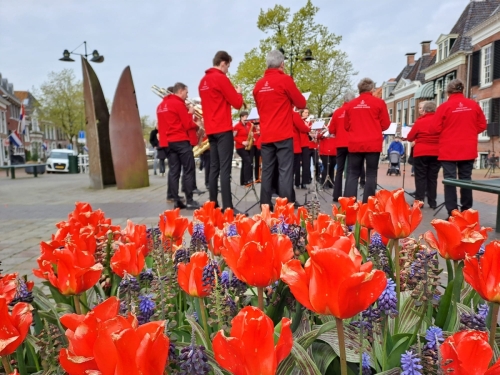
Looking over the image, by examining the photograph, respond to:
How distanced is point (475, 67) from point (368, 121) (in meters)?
29.0

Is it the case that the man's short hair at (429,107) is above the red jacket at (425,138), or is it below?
above

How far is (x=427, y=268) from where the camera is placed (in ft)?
3.92

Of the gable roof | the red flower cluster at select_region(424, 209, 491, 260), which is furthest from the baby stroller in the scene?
the red flower cluster at select_region(424, 209, 491, 260)

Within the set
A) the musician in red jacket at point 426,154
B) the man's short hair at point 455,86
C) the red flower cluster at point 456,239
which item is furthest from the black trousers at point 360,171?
the red flower cluster at point 456,239

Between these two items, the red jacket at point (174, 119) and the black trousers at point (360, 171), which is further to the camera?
the red jacket at point (174, 119)

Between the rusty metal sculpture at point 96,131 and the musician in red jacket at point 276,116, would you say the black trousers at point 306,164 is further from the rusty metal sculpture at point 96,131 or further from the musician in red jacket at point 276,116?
the musician in red jacket at point 276,116

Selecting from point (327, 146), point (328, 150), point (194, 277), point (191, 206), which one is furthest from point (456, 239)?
point (327, 146)

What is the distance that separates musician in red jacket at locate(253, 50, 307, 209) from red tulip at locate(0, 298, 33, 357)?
19.1 ft

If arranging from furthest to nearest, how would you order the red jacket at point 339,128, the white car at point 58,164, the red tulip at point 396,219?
the white car at point 58,164 < the red jacket at point 339,128 < the red tulip at point 396,219

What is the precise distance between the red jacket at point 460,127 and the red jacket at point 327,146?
206 inches

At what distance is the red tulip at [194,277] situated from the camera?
119 cm

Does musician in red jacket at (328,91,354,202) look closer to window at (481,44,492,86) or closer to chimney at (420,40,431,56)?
window at (481,44,492,86)

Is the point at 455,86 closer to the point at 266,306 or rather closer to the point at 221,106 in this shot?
the point at 221,106

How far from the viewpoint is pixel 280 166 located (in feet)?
23.1
